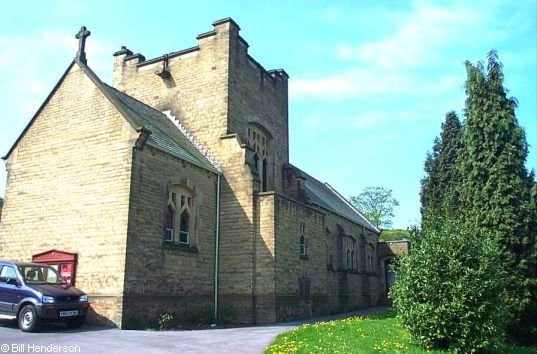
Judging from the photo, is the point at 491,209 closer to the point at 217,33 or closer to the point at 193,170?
the point at 193,170

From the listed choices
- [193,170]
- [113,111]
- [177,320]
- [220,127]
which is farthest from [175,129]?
[177,320]

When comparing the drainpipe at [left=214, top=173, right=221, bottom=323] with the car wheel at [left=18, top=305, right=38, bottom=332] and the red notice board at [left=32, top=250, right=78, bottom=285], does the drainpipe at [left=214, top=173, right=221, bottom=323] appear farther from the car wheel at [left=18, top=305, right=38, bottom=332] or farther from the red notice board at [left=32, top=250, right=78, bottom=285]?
the car wheel at [left=18, top=305, right=38, bottom=332]

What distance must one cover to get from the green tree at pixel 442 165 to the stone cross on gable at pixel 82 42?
21704mm

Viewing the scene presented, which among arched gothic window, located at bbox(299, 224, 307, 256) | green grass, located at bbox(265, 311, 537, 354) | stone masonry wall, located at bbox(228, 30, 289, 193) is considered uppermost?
stone masonry wall, located at bbox(228, 30, 289, 193)

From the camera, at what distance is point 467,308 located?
1157 cm

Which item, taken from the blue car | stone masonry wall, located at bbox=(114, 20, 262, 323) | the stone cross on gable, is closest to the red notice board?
the blue car

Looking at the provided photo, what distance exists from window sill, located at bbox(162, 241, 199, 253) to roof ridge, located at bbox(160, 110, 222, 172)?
393cm

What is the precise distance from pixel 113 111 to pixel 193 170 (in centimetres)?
390

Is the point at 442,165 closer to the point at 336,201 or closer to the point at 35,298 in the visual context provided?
the point at 336,201

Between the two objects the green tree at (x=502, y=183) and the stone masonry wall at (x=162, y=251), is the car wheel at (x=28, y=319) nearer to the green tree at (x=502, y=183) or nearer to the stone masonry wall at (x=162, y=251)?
the stone masonry wall at (x=162, y=251)

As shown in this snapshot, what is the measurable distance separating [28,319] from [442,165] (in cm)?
2578

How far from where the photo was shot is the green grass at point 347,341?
1088 cm

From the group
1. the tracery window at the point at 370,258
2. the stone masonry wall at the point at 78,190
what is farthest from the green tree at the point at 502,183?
the tracery window at the point at 370,258

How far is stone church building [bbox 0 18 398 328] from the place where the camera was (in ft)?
52.6
